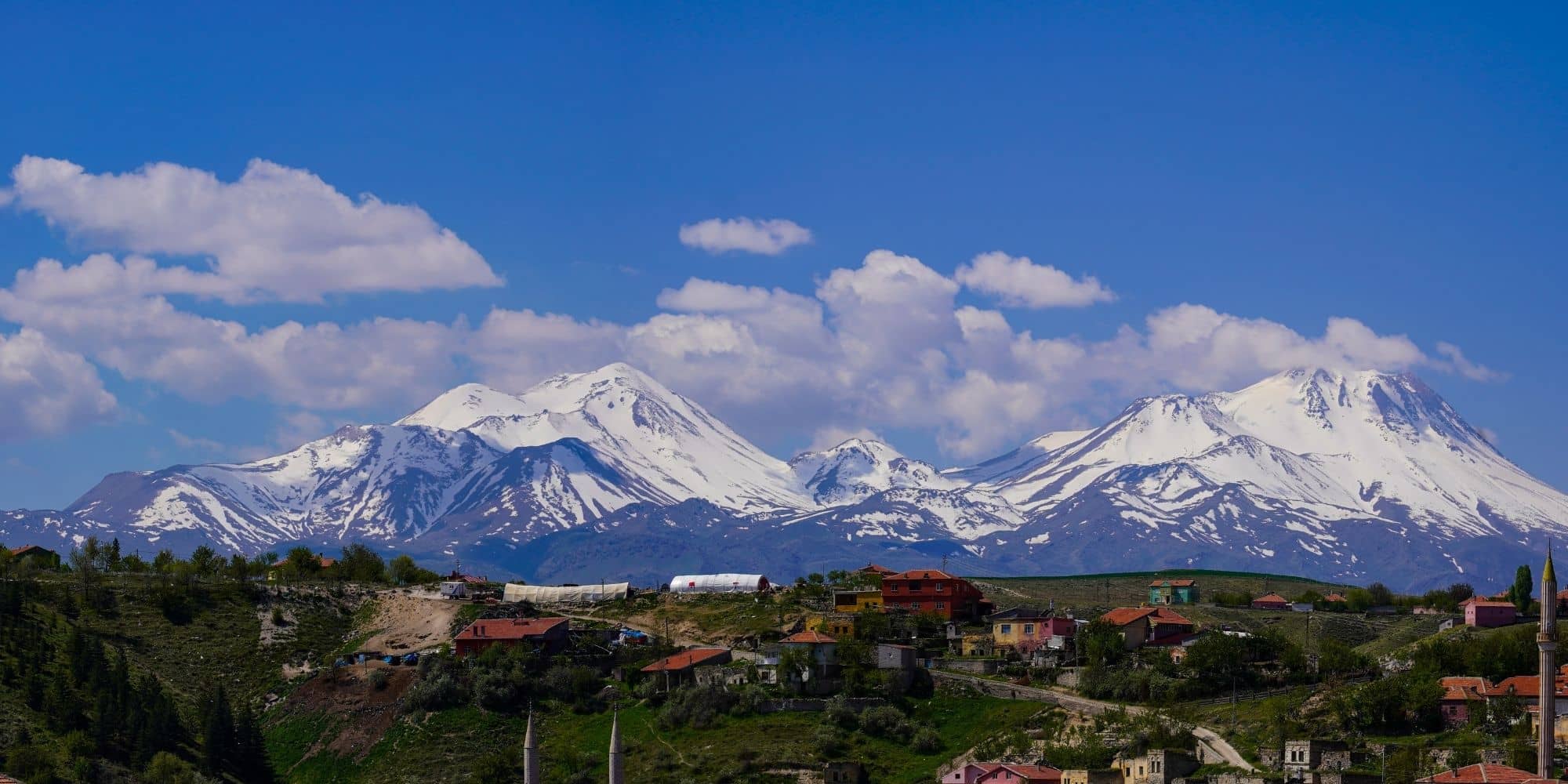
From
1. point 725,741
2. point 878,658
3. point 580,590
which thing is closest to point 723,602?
point 580,590

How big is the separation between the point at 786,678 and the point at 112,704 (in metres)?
36.4

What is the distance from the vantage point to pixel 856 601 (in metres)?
142

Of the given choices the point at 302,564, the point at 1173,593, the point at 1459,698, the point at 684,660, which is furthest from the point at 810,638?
the point at 302,564

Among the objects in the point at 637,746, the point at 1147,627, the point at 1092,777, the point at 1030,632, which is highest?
the point at 1147,627

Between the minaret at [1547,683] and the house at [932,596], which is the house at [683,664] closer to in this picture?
the house at [932,596]

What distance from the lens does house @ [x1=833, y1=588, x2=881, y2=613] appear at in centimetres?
14075

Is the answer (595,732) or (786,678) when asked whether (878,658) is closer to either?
(786,678)

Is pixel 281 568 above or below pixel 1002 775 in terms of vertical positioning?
above

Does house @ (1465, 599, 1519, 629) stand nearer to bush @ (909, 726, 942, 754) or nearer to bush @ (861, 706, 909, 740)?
bush @ (909, 726, 942, 754)

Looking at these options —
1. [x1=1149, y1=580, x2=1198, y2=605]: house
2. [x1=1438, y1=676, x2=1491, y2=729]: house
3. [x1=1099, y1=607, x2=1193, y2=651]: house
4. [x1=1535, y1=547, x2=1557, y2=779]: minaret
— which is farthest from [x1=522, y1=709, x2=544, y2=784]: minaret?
[x1=1149, y1=580, x2=1198, y2=605]: house

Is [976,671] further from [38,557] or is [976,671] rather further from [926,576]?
[38,557]

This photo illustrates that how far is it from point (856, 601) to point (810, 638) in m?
19.9

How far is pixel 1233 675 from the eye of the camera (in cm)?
11206

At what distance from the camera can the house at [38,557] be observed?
528ft
